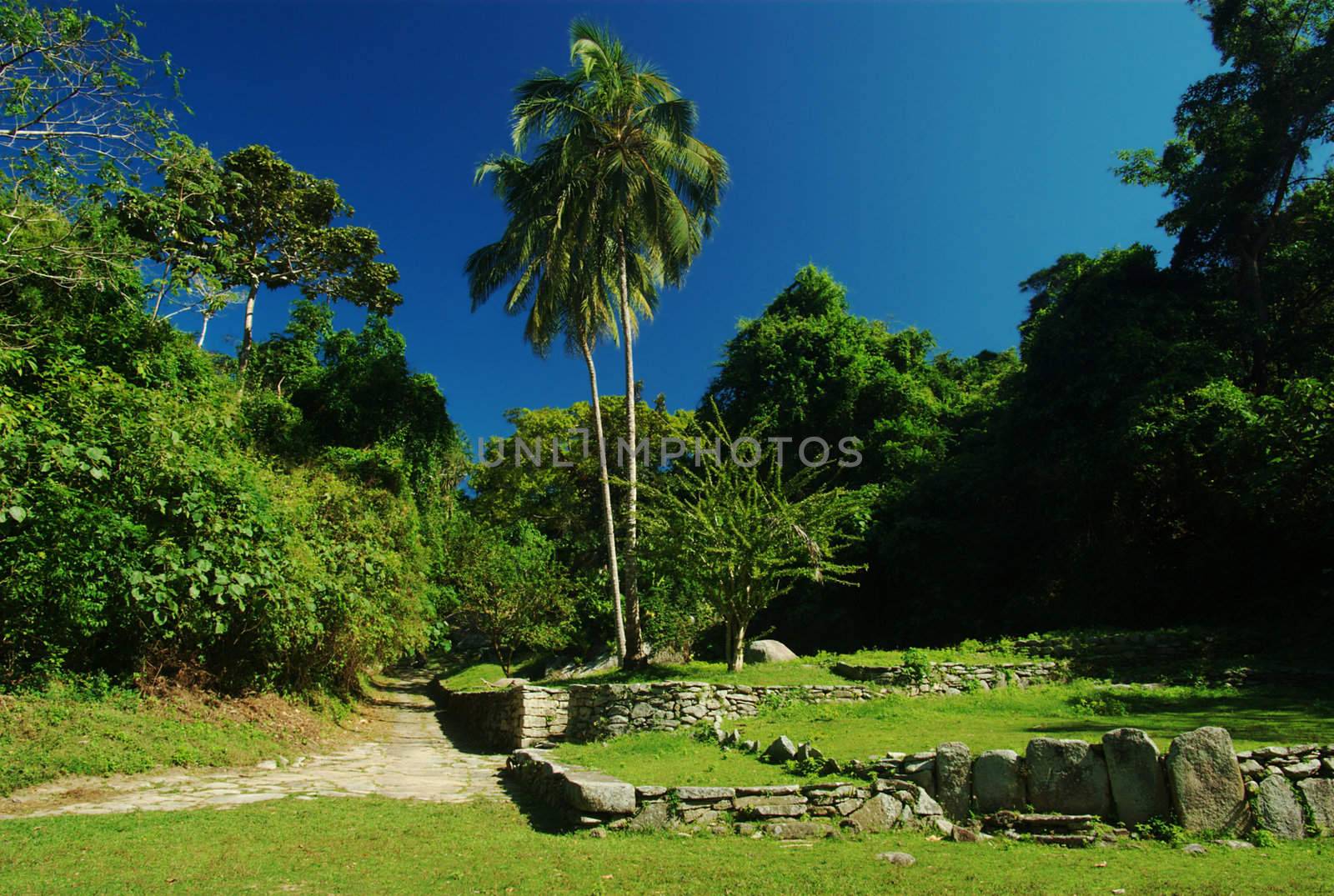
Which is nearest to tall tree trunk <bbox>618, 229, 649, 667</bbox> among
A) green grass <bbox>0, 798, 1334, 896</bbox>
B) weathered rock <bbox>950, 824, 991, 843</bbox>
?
green grass <bbox>0, 798, 1334, 896</bbox>

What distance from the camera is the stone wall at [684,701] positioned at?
11.7 metres

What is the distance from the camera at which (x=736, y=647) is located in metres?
14.2

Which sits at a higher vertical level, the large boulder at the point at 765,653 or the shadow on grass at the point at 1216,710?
the large boulder at the point at 765,653

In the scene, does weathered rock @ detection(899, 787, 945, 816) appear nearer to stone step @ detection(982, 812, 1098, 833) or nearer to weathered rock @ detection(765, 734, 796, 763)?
stone step @ detection(982, 812, 1098, 833)

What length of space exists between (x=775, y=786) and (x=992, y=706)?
5650 millimetres

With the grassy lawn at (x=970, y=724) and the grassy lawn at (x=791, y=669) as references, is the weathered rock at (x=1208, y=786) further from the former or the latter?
the grassy lawn at (x=791, y=669)

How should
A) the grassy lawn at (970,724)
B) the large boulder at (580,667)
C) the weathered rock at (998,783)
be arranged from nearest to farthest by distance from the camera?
the weathered rock at (998,783), the grassy lawn at (970,724), the large boulder at (580,667)

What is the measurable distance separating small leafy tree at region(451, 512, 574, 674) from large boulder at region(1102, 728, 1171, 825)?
2024cm

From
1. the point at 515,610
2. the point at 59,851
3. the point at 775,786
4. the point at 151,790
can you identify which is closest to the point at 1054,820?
the point at 775,786

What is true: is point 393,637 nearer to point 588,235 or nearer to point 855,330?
point 588,235

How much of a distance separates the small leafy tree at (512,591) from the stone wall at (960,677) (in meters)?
13.8

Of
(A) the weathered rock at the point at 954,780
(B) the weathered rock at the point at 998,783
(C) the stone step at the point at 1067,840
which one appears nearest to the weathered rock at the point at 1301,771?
(C) the stone step at the point at 1067,840

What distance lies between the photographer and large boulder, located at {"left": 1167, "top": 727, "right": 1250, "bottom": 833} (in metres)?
5.18

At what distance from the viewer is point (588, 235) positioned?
16.4 m
